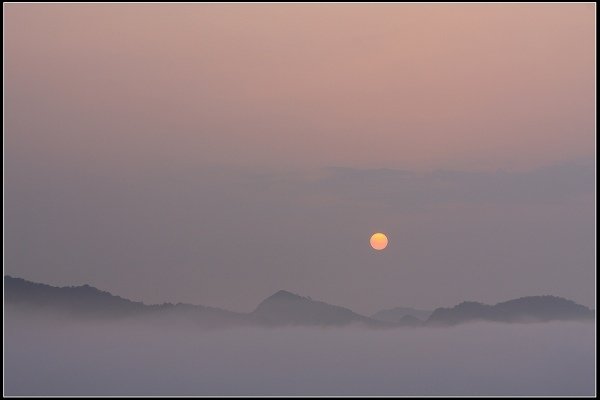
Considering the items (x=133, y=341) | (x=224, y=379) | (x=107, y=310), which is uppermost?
(x=107, y=310)

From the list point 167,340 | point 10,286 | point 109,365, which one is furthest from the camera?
point 10,286

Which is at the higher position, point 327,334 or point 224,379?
point 327,334

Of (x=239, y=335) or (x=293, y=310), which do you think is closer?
(x=239, y=335)

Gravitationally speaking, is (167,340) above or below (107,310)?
below

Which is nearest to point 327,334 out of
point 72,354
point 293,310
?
point 293,310

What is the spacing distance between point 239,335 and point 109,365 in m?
76.5

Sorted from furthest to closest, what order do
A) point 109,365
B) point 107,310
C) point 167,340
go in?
point 107,310 → point 167,340 → point 109,365

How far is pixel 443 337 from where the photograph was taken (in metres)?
160

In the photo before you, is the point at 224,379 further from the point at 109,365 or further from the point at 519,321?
the point at 519,321

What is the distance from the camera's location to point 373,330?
138750 mm

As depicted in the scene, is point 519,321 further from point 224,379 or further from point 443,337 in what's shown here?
point 224,379

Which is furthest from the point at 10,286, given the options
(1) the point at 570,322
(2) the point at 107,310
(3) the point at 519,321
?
(1) the point at 570,322

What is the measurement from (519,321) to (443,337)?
31237 mm

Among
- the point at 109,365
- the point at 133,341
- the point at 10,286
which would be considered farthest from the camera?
the point at 10,286
